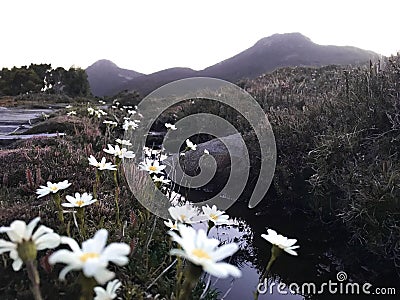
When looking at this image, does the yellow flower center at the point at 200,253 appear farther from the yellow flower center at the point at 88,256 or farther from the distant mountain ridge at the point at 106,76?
the distant mountain ridge at the point at 106,76

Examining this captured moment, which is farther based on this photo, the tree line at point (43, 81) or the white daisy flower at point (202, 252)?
the tree line at point (43, 81)

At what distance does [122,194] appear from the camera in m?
3.96

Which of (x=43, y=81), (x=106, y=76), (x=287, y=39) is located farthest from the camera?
(x=106, y=76)

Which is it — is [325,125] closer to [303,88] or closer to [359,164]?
[359,164]

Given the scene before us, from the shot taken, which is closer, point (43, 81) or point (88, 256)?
point (88, 256)

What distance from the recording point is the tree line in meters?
35.6

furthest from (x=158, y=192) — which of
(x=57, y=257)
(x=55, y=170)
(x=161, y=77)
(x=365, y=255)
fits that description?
(x=161, y=77)

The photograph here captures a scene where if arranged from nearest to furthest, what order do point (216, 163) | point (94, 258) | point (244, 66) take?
point (94, 258) < point (216, 163) < point (244, 66)

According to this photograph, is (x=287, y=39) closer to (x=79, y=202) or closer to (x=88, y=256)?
(x=79, y=202)

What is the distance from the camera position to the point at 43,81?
37.4m

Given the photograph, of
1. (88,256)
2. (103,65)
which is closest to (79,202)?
(88,256)

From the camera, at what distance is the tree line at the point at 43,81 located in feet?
117

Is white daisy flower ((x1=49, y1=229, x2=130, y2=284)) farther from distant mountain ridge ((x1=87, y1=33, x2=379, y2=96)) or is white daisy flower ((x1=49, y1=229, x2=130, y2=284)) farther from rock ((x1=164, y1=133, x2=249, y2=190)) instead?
distant mountain ridge ((x1=87, y1=33, x2=379, y2=96))

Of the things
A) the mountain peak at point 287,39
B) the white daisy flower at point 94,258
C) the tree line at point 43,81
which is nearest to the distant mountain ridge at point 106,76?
the tree line at point 43,81
